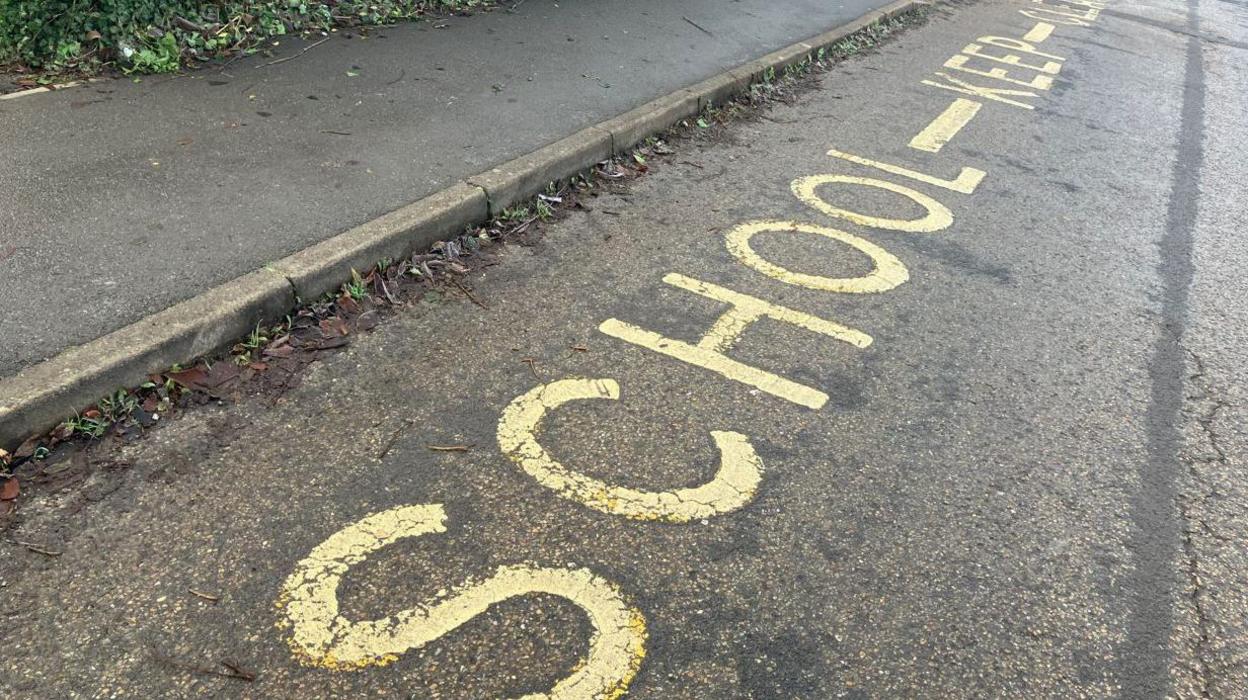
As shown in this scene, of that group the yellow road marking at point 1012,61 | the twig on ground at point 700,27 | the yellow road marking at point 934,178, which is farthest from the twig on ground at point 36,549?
the yellow road marking at point 1012,61

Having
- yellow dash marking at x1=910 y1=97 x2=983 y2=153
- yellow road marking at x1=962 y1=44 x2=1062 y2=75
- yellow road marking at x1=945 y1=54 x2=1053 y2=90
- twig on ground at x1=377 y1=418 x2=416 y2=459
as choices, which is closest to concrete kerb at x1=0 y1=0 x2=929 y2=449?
twig on ground at x1=377 y1=418 x2=416 y2=459

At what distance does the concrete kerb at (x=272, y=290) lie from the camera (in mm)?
2816

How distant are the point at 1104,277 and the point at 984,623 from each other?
9.41 ft

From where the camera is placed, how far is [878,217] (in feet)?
16.8

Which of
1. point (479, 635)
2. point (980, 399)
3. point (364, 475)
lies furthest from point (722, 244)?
point (479, 635)

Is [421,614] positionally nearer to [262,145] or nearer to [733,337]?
[733,337]

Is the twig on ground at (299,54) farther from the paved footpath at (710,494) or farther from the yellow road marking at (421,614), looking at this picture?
the yellow road marking at (421,614)

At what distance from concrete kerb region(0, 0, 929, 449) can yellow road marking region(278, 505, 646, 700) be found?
102 cm

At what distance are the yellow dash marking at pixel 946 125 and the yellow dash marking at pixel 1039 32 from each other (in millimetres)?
4133

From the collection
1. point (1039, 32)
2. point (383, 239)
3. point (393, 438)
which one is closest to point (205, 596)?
point (393, 438)

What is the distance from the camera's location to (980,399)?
138 inches

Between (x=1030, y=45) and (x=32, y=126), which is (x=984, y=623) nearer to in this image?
(x=32, y=126)

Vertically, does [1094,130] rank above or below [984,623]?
above

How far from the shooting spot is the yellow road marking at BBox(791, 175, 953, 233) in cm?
505
